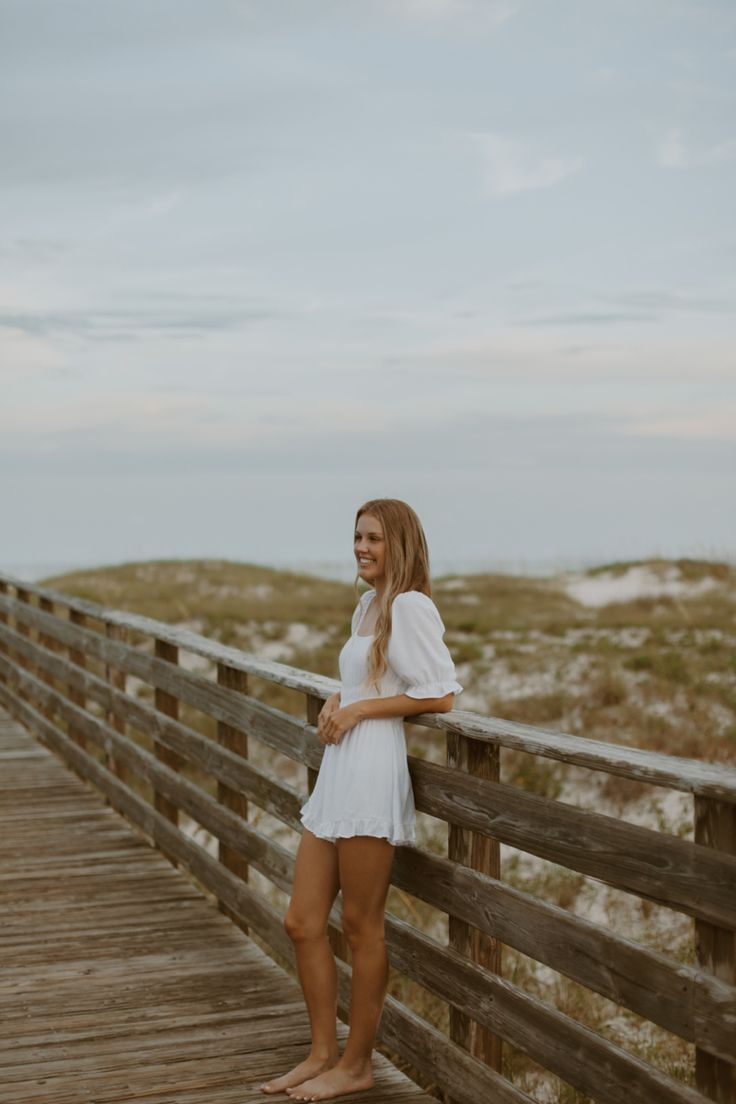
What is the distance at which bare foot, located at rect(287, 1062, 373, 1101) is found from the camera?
412cm

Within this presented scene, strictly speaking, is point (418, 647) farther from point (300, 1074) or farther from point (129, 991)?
point (129, 991)

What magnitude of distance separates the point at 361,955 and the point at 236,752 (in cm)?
222

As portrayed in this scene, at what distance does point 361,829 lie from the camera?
3.91 meters

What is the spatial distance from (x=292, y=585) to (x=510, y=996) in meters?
28.3

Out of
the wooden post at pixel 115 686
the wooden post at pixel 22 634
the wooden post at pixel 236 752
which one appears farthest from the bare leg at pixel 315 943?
the wooden post at pixel 22 634

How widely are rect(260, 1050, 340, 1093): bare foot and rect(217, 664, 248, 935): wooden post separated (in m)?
1.75

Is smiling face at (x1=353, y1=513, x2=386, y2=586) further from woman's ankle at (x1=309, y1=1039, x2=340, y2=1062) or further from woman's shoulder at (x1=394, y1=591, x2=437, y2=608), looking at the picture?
woman's ankle at (x1=309, y1=1039, x2=340, y2=1062)

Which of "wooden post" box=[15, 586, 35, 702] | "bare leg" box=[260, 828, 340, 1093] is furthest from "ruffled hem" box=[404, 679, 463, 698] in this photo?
"wooden post" box=[15, 586, 35, 702]

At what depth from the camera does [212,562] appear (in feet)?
123

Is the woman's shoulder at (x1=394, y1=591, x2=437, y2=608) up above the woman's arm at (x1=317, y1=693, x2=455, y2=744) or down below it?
above

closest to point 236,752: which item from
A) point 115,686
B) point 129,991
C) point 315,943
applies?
point 129,991

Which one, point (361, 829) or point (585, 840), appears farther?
point (361, 829)

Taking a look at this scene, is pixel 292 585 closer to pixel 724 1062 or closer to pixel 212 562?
pixel 212 562

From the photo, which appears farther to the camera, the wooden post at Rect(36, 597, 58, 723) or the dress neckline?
the wooden post at Rect(36, 597, 58, 723)
